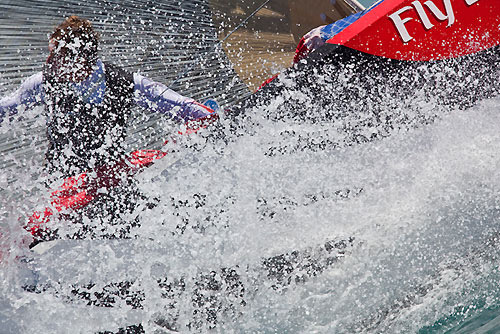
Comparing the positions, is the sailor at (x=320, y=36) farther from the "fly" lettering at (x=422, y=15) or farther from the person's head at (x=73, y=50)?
the person's head at (x=73, y=50)

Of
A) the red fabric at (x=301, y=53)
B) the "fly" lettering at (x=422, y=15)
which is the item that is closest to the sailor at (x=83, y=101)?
the red fabric at (x=301, y=53)

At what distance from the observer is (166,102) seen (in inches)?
54.8

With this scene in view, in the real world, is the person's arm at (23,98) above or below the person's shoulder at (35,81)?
below

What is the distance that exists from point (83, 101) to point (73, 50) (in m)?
0.13

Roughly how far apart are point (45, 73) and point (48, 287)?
56 cm

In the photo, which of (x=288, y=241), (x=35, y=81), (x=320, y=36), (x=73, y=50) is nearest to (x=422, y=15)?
(x=320, y=36)

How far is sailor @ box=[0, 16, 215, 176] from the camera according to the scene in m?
1.35

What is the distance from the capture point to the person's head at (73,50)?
4.37ft

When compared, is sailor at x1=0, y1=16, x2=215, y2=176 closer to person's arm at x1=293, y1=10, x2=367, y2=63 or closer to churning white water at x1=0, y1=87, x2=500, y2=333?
churning white water at x1=0, y1=87, x2=500, y2=333

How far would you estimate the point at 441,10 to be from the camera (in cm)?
Answer: 137

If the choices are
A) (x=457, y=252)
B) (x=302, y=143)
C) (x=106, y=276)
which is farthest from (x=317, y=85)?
(x=106, y=276)

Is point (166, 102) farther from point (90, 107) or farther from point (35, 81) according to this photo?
point (35, 81)

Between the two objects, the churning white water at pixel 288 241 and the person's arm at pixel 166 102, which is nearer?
the churning white water at pixel 288 241

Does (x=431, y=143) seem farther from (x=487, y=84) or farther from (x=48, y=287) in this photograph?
(x=48, y=287)
